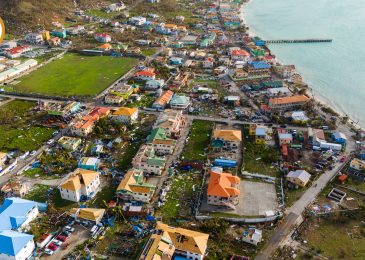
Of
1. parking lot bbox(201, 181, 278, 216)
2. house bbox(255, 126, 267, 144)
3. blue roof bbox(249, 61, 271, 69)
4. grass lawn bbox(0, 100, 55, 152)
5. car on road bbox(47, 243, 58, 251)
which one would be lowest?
car on road bbox(47, 243, 58, 251)

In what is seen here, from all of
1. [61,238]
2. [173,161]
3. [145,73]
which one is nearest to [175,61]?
[145,73]

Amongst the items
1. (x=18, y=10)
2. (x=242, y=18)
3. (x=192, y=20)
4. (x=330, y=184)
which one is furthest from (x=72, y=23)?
(x=330, y=184)

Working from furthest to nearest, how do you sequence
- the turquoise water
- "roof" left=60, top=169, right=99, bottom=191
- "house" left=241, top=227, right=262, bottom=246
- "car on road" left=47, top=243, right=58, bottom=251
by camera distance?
1. the turquoise water
2. "roof" left=60, top=169, right=99, bottom=191
3. "house" left=241, top=227, right=262, bottom=246
4. "car on road" left=47, top=243, right=58, bottom=251

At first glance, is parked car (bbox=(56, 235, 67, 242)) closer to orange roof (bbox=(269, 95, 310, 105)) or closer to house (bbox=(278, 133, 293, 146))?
house (bbox=(278, 133, 293, 146))

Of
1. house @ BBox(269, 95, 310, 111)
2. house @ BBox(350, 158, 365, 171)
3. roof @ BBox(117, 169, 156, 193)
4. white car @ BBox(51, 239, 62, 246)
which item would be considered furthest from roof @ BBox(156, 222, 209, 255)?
house @ BBox(269, 95, 310, 111)

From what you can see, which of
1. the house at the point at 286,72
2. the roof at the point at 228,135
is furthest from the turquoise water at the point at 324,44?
the roof at the point at 228,135

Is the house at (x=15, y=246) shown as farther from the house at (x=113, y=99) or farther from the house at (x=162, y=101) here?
the house at (x=113, y=99)

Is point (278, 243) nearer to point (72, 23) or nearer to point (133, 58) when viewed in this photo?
point (133, 58)
